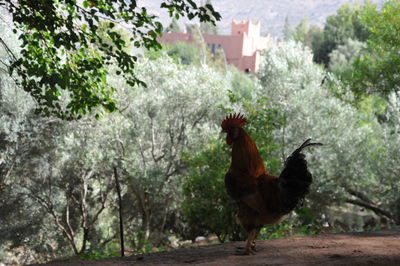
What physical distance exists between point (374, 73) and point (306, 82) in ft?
22.1

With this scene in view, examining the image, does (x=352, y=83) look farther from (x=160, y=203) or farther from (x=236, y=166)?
(x=236, y=166)

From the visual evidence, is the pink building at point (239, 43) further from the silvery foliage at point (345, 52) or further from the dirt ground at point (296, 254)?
the dirt ground at point (296, 254)

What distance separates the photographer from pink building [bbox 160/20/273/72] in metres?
69.4

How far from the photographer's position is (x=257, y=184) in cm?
470

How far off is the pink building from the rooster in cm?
6310

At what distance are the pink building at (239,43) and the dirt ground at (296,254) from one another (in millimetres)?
62507

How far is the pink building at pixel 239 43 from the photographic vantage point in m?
69.4

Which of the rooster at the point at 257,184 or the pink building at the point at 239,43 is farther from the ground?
the pink building at the point at 239,43

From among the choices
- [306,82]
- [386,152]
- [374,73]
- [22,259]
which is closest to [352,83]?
[374,73]

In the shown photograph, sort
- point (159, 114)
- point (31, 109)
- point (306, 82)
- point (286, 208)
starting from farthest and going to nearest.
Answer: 1. point (306, 82)
2. point (159, 114)
3. point (31, 109)
4. point (286, 208)

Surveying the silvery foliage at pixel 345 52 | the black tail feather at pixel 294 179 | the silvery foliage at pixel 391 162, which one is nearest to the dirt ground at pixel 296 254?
the black tail feather at pixel 294 179

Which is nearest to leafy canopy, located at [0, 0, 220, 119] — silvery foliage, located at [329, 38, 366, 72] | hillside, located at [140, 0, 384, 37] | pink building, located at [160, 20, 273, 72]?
silvery foliage, located at [329, 38, 366, 72]

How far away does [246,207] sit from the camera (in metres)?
4.79

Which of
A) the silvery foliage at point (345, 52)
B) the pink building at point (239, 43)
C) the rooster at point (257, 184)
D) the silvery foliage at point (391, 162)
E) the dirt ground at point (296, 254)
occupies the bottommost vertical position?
the dirt ground at point (296, 254)
